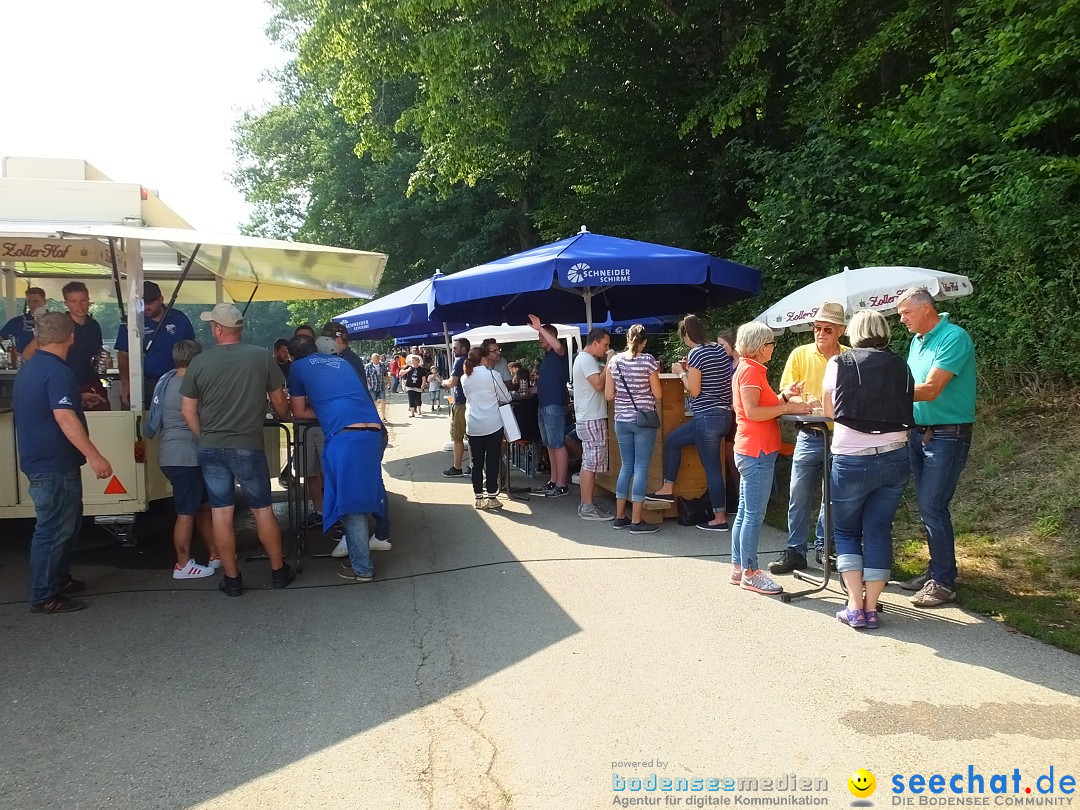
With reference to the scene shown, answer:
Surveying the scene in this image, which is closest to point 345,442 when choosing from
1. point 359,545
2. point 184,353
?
point 359,545

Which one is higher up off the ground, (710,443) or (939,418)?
(939,418)

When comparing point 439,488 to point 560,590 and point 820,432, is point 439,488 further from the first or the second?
point 820,432

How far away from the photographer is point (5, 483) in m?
5.93

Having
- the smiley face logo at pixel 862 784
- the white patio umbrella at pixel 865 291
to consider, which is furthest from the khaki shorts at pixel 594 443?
the smiley face logo at pixel 862 784

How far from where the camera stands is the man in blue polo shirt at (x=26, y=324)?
7875 millimetres

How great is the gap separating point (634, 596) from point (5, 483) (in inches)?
191

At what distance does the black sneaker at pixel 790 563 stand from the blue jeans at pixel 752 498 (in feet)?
1.51

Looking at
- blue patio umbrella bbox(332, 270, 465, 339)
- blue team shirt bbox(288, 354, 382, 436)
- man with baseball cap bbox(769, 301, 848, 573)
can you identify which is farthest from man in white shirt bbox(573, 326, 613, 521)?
blue patio umbrella bbox(332, 270, 465, 339)

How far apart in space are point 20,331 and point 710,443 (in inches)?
277

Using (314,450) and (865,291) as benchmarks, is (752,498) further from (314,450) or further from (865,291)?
(314,450)

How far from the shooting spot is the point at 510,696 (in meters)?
3.79

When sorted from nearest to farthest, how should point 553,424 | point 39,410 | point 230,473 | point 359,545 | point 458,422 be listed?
point 39,410, point 230,473, point 359,545, point 553,424, point 458,422

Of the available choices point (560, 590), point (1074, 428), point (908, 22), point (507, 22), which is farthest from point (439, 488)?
point (908, 22)

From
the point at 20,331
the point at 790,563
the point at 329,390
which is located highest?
the point at 20,331
